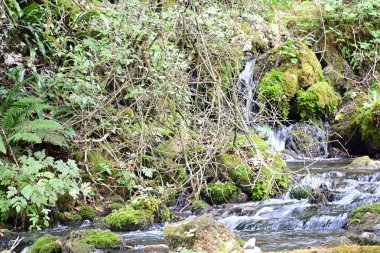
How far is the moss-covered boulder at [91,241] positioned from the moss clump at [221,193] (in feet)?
7.39

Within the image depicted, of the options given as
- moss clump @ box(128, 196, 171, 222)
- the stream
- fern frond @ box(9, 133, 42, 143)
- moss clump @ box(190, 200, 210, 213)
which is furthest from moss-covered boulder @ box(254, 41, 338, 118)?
fern frond @ box(9, 133, 42, 143)

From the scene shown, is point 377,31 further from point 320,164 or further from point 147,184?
point 147,184

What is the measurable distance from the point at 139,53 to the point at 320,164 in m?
5.20

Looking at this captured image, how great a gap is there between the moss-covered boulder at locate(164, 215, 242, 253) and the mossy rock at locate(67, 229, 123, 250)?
958 mm

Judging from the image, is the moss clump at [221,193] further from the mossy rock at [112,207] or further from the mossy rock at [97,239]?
the mossy rock at [97,239]

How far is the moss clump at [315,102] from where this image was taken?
11.6m

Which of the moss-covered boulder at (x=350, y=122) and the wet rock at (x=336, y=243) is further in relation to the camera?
the moss-covered boulder at (x=350, y=122)

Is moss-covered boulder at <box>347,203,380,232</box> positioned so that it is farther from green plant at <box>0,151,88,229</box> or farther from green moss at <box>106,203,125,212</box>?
green plant at <box>0,151,88,229</box>

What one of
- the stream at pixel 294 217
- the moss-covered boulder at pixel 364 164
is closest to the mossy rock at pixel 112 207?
the stream at pixel 294 217

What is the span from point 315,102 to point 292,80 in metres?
→ 0.82

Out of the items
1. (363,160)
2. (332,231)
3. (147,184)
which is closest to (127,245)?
(147,184)

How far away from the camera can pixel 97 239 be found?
183 inches

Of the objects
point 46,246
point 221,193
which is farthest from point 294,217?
point 46,246

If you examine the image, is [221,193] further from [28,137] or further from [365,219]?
[28,137]
